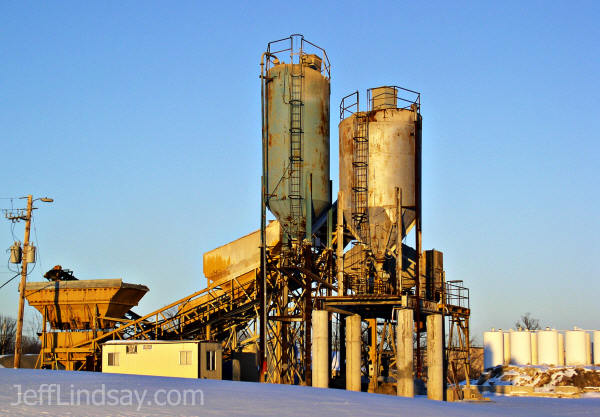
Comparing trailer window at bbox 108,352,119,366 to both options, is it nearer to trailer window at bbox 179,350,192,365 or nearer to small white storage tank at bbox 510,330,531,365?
trailer window at bbox 179,350,192,365

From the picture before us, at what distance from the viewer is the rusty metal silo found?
41.9 m

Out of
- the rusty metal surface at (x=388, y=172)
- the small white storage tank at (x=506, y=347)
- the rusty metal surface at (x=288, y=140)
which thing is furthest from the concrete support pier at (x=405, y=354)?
the small white storage tank at (x=506, y=347)

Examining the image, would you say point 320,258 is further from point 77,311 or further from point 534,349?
point 534,349

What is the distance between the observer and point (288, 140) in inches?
1758

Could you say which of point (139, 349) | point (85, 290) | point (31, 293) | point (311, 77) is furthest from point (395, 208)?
point (31, 293)

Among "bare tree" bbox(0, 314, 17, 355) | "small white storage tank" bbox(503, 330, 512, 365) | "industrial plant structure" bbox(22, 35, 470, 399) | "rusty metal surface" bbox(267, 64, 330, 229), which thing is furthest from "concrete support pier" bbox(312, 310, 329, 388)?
"bare tree" bbox(0, 314, 17, 355)

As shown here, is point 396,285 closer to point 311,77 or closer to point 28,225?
point 311,77

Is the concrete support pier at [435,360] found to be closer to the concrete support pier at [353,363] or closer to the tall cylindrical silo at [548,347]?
the concrete support pier at [353,363]

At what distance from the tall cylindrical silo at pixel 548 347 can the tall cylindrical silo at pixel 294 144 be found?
23.9 meters

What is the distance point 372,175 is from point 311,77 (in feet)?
24.5

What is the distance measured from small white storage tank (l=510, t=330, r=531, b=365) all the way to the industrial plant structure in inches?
628

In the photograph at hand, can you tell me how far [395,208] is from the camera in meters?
41.7

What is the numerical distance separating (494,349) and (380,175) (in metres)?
26.6

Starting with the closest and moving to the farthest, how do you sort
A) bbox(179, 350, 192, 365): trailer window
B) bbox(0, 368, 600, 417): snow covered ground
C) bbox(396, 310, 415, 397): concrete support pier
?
bbox(0, 368, 600, 417): snow covered ground < bbox(396, 310, 415, 397): concrete support pier < bbox(179, 350, 192, 365): trailer window
